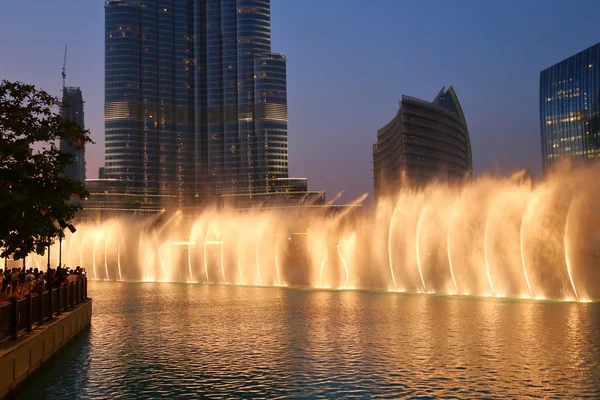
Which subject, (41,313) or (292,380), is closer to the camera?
(292,380)

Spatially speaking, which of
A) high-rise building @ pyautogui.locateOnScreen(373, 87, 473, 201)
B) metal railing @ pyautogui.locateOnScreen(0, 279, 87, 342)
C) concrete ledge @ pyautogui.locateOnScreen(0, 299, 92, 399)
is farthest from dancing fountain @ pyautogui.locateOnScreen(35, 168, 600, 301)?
high-rise building @ pyautogui.locateOnScreen(373, 87, 473, 201)

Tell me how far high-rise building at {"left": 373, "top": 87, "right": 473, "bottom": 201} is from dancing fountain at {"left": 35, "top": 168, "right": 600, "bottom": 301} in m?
86.5

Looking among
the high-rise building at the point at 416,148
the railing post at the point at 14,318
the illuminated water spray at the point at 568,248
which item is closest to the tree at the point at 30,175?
the railing post at the point at 14,318

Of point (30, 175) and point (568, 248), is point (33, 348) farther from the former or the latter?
point (568, 248)

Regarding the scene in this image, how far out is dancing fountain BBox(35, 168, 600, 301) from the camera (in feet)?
157

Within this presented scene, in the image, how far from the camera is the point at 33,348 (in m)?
22.2

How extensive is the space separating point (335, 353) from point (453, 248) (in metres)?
32.3

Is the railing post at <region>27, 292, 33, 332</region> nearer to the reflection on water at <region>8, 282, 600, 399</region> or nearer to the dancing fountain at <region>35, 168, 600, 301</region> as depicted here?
the reflection on water at <region>8, 282, 600, 399</region>

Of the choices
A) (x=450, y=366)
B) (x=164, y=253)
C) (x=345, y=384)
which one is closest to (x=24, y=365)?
(x=345, y=384)

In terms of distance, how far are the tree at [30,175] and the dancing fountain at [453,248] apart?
34.0 m

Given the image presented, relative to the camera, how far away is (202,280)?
81.6 metres

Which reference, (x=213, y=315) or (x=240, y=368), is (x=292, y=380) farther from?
(x=213, y=315)

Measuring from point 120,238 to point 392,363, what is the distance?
84.9 m

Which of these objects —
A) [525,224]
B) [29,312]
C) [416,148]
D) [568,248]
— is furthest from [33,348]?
[416,148]
